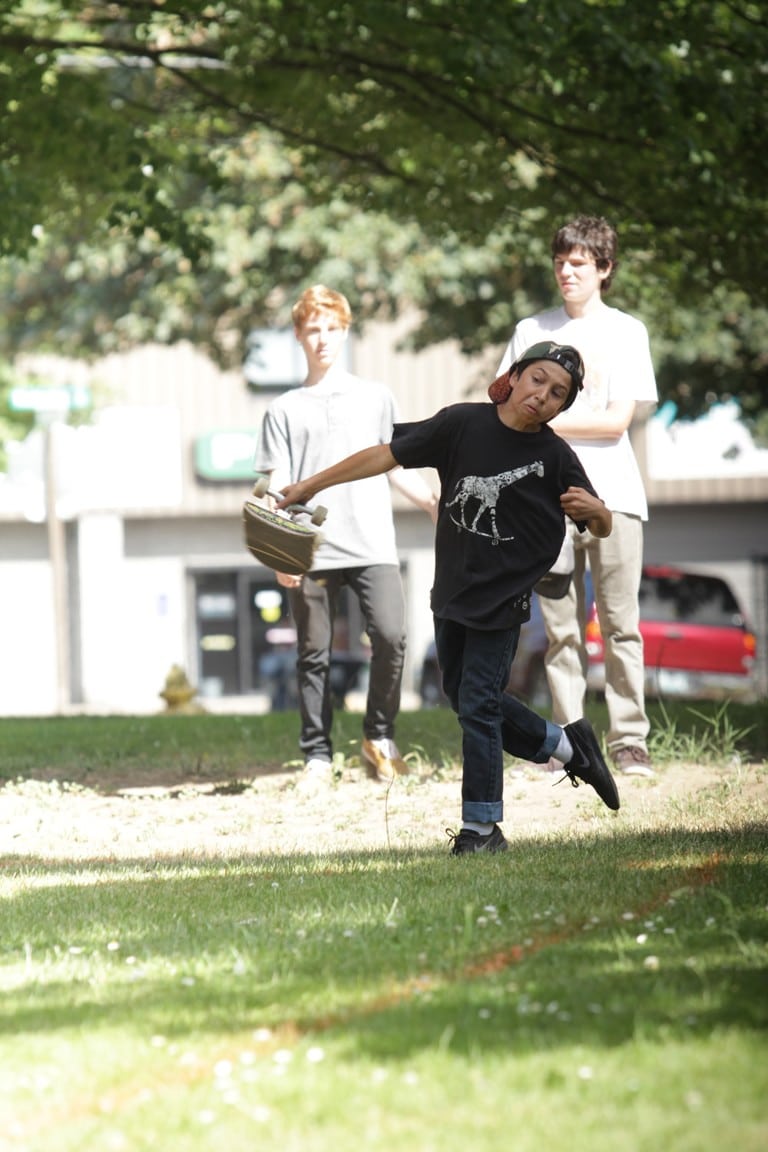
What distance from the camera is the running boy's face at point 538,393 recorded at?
5410 millimetres

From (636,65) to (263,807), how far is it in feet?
18.0

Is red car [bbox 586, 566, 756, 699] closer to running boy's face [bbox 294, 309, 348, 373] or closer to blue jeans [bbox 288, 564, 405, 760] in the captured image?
blue jeans [bbox 288, 564, 405, 760]

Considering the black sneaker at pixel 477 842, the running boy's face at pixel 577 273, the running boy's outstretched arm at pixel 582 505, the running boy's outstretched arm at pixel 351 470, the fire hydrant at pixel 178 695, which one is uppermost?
the running boy's face at pixel 577 273

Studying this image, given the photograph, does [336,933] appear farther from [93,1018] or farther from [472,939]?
[93,1018]

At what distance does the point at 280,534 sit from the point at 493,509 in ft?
3.32

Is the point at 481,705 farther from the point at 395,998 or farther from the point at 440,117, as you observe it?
the point at 440,117

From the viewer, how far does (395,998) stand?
3.45m

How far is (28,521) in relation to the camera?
3034cm

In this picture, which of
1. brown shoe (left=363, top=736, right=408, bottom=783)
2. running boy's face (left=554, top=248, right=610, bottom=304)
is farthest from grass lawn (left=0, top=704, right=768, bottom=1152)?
running boy's face (left=554, top=248, right=610, bottom=304)

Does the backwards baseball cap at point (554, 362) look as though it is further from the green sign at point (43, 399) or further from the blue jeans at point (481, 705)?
the green sign at point (43, 399)

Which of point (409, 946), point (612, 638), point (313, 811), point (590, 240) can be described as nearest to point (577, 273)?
point (590, 240)

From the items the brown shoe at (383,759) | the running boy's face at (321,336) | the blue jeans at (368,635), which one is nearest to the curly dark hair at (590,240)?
the running boy's face at (321,336)

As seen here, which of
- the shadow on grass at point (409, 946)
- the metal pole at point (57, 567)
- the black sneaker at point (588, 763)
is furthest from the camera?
the metal pole at point (57, 567)

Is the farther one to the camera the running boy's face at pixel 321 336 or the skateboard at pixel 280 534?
the running boy's face at pixel 321 336
